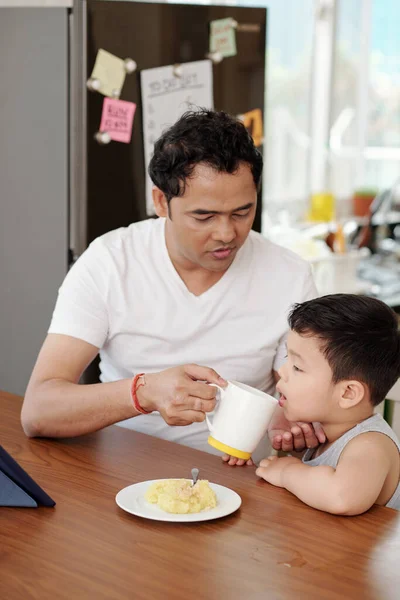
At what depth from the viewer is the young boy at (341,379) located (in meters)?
1.44

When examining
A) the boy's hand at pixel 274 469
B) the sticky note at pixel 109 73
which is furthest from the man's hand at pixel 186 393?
the sticky note at pixel 109 73

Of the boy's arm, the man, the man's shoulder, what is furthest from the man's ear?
the boy's arm

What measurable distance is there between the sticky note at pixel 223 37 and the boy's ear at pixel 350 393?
5.26 ft

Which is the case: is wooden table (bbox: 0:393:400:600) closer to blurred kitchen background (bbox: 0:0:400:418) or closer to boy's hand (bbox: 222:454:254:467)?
boy's hand (bbox: 222:454:254:467)

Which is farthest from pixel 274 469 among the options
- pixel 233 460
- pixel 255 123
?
pixel 255 123

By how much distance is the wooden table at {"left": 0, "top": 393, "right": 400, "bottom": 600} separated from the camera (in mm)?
1096

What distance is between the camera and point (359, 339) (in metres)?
1.48

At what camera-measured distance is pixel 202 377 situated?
1481 millimetres

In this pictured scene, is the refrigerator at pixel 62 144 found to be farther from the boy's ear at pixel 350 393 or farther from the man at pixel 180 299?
the boy's ear at pixel 350 393

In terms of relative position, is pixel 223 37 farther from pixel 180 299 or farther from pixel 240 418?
pixel 240 418

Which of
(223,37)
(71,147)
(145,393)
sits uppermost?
(223,37)

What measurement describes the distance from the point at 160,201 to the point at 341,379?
606 millimetres

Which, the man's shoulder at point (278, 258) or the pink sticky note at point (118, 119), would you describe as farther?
the pink sticky note at point (118, 119)

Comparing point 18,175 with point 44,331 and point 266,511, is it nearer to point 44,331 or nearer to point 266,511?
point 44,331
